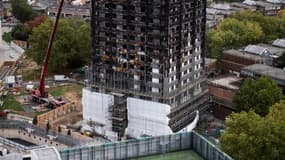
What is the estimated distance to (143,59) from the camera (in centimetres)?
5438

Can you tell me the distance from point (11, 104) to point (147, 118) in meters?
17.7

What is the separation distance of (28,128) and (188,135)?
92.7 ft

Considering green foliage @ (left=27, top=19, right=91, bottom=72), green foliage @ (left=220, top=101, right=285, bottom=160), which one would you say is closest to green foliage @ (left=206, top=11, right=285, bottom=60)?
green foliage @ (left=27, top=19, right=91, bottom=72)

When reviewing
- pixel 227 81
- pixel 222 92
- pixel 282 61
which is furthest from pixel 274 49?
pixel 222 92

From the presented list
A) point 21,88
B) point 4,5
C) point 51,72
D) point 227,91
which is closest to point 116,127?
point 227,91

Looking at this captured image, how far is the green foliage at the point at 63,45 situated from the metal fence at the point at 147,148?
45344mm

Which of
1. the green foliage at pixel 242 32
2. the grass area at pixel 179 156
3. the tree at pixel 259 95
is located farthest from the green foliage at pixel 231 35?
the grass area at pixel 179 156

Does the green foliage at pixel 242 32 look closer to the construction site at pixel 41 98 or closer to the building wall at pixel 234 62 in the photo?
the building wall at pixel 234 62

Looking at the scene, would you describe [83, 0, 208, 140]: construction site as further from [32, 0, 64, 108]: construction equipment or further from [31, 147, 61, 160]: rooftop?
[31, 147, 61, 160]: rooftop

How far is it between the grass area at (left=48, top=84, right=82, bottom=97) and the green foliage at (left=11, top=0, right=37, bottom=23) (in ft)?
102

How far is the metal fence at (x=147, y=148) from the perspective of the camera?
29406 mm

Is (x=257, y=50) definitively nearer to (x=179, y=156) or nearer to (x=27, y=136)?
(x=27, y=136)

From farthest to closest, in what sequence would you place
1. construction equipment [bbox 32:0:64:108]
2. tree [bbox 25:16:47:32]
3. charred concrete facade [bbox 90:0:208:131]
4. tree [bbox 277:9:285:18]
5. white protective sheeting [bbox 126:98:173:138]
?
tree [bbox 277:9:285:18] → tree [bbox 25:16:47:32] → construction equipment [bbox 32:0:64:108] → white protective sheeting [bbox 126:98:173:138] → charred concrete facade [bbox 90:0:208:131]

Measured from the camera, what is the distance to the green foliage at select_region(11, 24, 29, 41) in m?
93.1
